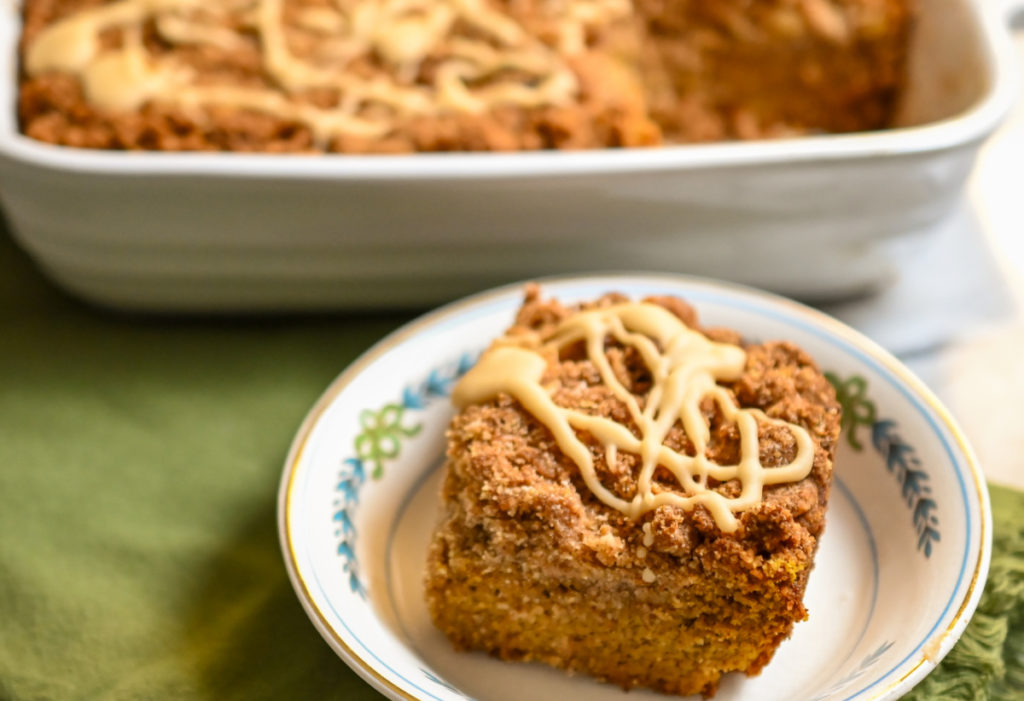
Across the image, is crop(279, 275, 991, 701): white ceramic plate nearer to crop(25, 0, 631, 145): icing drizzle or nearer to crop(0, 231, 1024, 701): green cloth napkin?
crop(0, 231, 1024, 701): green cloth napkin

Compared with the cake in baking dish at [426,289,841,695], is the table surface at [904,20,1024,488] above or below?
below

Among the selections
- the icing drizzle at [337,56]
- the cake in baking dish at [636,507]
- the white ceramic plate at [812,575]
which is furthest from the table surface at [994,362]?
the icing drizzle at [337,56]

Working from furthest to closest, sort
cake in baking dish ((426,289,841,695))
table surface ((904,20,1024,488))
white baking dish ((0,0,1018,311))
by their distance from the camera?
table surface ((904,20,1024,488)) → white baking dish ((0,0,1018,311)) → cake in baking dish ((426,289,841,695))

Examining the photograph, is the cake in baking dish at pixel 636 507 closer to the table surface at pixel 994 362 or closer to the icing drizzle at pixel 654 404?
the icing drizzle at pixel 654 404

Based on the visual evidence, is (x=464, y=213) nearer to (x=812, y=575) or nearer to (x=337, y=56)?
(x=337, y=56)

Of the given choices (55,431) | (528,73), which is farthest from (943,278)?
(55,431)

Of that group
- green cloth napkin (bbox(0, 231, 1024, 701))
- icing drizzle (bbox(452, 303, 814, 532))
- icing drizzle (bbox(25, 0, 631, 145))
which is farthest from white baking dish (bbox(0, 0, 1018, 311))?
icing drizzle (bbox(452, 303, 814, 532))
